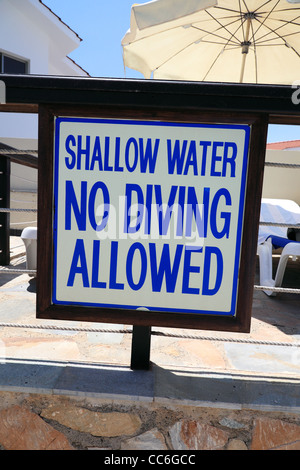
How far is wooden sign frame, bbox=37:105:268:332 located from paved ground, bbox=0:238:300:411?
0.17 m

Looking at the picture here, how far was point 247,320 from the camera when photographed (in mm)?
1436

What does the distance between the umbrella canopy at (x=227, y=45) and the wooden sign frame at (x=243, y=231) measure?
2.90 metres

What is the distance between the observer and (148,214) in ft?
4.65

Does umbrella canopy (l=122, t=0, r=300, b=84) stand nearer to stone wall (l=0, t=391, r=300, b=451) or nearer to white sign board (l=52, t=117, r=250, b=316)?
white sign board (l=52, t=117, r=250, b=316)

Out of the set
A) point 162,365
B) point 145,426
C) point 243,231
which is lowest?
point 145,426

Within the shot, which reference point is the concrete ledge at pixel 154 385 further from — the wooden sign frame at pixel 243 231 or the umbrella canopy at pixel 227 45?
the umbrella canopy at pixel 227 45

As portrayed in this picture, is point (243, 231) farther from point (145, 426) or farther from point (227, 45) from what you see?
point (227, 45)

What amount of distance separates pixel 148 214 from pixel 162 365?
0.86 m

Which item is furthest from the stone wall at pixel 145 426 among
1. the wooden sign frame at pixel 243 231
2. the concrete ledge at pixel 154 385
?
the wooden sign frame at pixel 243 231

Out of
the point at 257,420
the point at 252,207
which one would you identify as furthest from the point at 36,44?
the point at 257,420

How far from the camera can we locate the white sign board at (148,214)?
1379 millimetres

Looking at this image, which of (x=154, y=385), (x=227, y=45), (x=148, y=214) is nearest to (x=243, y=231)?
(x=148, y=214)

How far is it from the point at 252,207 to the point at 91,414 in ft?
3.97

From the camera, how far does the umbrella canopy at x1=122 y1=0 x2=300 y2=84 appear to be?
3867 mm
